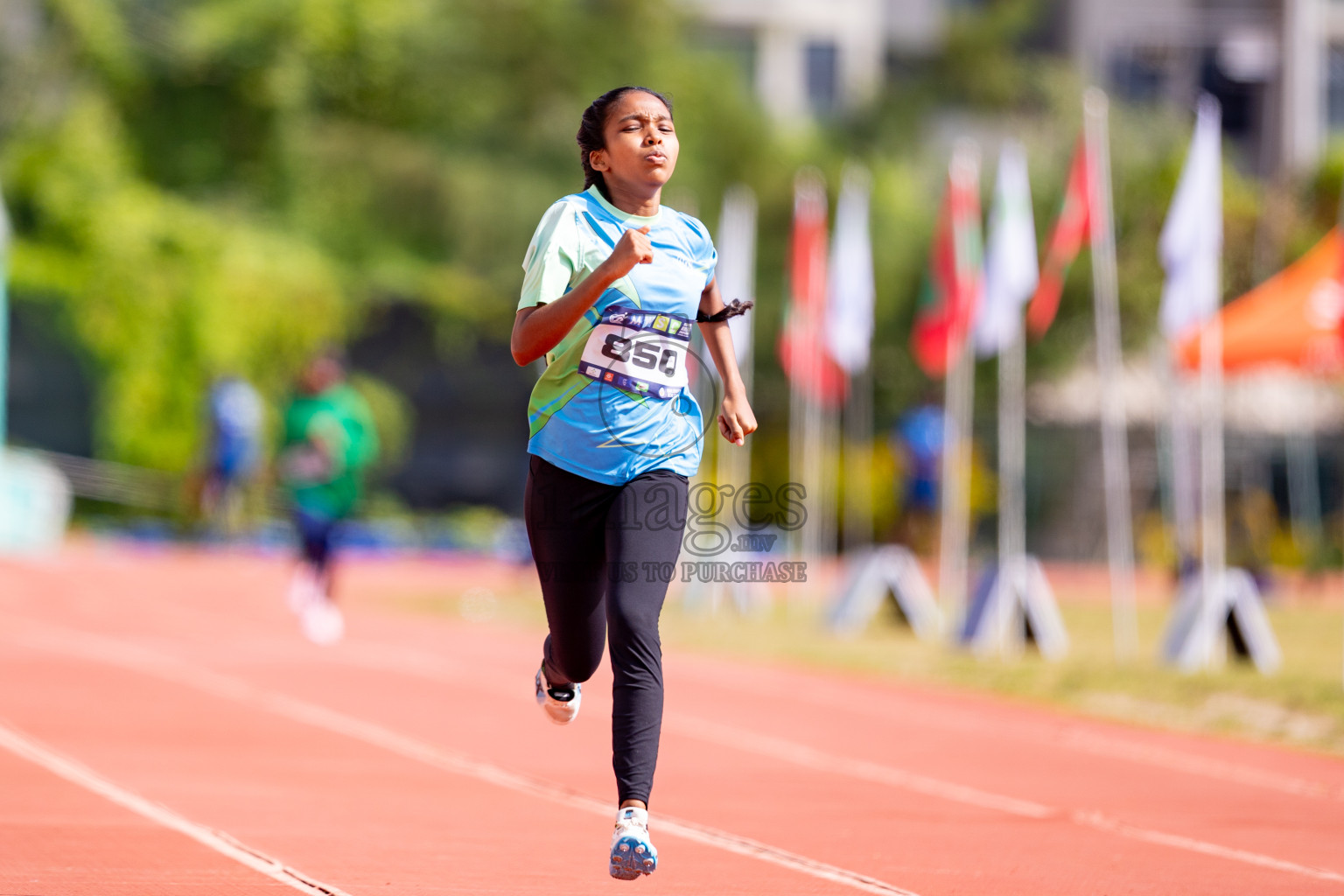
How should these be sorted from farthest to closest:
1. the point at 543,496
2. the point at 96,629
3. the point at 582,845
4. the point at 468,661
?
the point at 96,629 → the point at 468,661 → the point at 582,845 → the point at 543,496

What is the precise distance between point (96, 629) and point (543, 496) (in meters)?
10.00

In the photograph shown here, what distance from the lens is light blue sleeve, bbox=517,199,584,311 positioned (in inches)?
207

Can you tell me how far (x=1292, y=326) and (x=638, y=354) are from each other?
11323mm

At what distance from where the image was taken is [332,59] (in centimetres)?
3494

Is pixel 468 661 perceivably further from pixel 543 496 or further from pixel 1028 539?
pixel 1028 539

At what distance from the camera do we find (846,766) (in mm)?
8750

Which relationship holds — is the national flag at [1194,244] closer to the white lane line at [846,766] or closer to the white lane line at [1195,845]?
the white lane line at [846,766]

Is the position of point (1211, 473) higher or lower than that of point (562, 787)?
higher

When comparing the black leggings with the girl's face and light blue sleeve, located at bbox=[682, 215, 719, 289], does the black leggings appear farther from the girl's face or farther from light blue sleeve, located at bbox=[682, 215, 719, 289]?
the girl's face

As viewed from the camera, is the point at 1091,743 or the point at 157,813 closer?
the point at 157,813

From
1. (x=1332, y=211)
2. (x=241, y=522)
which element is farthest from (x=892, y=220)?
(x=241, y=522)

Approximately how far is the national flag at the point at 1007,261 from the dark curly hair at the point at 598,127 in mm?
12513

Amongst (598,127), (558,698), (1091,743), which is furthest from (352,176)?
(598,127)

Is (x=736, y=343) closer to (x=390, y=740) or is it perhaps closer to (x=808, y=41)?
(x=390, y=740)
